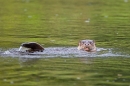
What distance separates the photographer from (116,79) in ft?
43.2

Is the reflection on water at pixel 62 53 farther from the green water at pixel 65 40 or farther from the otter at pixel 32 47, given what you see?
the green water at pixel 65 40

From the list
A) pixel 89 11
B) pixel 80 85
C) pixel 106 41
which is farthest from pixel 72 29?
pixel 80 85

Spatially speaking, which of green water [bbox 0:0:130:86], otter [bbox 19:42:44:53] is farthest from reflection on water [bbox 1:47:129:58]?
green water [bbox 0:0:130:86]

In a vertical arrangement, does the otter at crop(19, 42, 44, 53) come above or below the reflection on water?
above

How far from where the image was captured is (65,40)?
20500mm

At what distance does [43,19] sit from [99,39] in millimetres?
9070

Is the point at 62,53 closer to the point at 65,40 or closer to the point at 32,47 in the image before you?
the point at 32,47

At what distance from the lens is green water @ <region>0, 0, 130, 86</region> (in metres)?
13.2

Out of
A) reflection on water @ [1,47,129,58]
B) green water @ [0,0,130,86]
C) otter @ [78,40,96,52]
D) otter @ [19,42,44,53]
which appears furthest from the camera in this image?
otter @ [78,40,96,52]

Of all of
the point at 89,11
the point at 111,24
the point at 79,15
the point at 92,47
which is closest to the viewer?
the point at 92,47

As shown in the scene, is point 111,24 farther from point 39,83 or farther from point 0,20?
point 39,83

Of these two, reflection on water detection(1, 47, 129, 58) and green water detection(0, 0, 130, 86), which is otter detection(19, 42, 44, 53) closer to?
reflection on water detection(1, 47, 129, 58)

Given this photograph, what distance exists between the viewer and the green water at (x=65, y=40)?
13156mm

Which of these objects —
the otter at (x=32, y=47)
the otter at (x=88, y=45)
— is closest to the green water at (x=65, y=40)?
the otter at (x=32, y=47)
